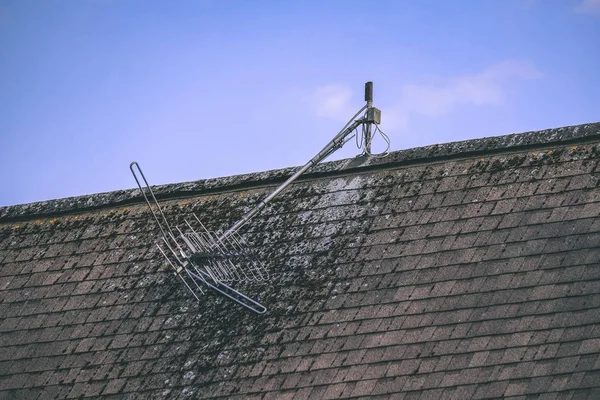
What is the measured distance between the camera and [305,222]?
479 inches

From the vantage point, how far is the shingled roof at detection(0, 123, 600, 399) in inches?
392

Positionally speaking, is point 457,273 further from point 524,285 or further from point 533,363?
point 533,363

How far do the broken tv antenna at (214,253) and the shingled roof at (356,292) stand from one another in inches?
4.3

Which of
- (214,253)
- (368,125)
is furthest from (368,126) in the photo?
(214,253)

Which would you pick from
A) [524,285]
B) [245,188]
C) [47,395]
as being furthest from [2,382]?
[524,285]

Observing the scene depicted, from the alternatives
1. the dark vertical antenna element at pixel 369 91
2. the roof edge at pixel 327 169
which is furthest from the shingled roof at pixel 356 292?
the dark vertical antenna element at pixel 369 91

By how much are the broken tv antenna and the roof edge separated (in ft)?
0.88

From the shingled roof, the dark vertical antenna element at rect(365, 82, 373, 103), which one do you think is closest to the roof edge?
the shingled roof

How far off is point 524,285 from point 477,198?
1.40 meters

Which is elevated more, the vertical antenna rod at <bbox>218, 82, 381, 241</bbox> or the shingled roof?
the vertical antenna rod at <bbox>218, 82, 381, 241</bbox>

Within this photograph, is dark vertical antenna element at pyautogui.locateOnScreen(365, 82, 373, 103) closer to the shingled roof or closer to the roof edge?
the roof edge

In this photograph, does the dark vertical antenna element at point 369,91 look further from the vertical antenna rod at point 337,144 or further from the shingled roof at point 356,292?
the shingled roof at point 356,292

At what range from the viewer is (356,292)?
1096 centimetres

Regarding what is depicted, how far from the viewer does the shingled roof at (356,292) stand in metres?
9.95
